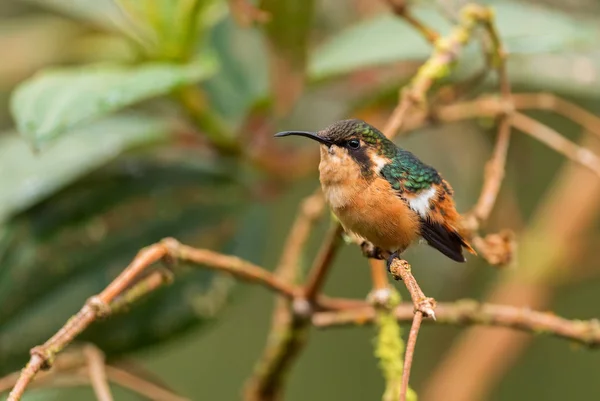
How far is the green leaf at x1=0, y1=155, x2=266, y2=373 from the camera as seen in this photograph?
1084 mm

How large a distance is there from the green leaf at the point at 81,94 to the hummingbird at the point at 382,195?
0.29m

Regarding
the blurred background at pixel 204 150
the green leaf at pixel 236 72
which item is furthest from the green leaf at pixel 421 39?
the green leaf at pixel 236 72

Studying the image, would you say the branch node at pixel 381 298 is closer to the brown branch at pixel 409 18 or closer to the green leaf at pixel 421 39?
the brown branch at pixel 409 18

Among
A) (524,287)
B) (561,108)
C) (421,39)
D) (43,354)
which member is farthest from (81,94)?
(524,287)

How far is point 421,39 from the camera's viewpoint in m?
1.21

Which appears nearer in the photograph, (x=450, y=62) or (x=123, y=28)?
(x=450, y=62)

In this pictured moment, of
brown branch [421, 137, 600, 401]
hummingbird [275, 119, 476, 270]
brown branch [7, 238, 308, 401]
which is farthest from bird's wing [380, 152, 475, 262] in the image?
brown branch [421, 137, 600, 401]

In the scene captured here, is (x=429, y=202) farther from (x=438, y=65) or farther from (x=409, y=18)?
(x=409, y=18)

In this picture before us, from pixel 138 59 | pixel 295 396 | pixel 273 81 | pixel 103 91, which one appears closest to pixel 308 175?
pixel 273 81

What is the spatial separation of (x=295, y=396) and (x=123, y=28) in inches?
54.1

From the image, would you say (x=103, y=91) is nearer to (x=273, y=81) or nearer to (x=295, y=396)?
(x=273, y=81)

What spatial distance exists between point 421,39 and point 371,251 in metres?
0.57

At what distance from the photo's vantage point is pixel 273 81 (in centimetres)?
121

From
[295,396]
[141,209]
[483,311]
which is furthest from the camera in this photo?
Result: [295,396]
